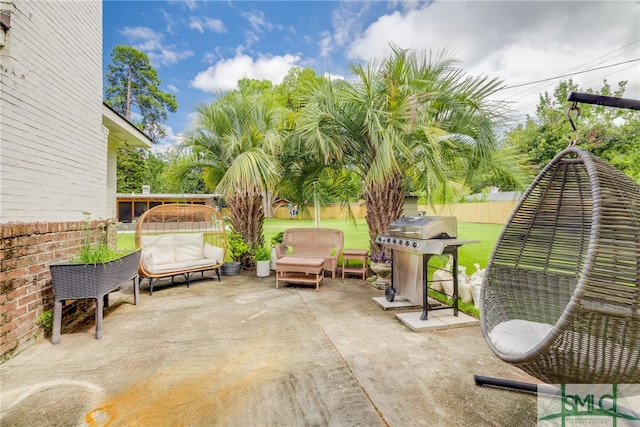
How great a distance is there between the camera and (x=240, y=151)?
19.8 feet

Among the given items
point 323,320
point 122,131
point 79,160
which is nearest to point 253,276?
point 323,320

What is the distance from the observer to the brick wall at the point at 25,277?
259cm

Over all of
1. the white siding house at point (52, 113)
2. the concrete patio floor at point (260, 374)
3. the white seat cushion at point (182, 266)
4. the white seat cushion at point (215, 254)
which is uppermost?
the white siding house at point (52, 113)

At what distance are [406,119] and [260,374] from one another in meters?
3.69

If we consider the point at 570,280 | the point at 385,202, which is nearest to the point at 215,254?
the point at 385,202

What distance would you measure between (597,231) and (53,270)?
4.21 m

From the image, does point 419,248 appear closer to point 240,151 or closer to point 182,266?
point 182,266

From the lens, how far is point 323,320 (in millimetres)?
3615

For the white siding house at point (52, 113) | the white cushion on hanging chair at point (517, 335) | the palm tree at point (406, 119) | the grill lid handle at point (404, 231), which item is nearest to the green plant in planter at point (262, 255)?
the palm tree at point (406, 119)

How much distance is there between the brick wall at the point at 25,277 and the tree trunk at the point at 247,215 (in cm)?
325

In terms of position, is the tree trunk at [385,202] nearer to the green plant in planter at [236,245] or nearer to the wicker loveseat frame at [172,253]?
the green plant in planter at [236,245]

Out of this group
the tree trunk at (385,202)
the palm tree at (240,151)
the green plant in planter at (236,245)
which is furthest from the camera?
the green plant in planter at (236,245)

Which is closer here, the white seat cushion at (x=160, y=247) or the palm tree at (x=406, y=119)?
the palm tree at (x=406, y=119)

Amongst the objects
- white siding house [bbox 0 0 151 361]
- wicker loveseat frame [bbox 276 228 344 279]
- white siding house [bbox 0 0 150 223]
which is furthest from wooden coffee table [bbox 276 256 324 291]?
white siding house [bbox 0 0 150 223]
